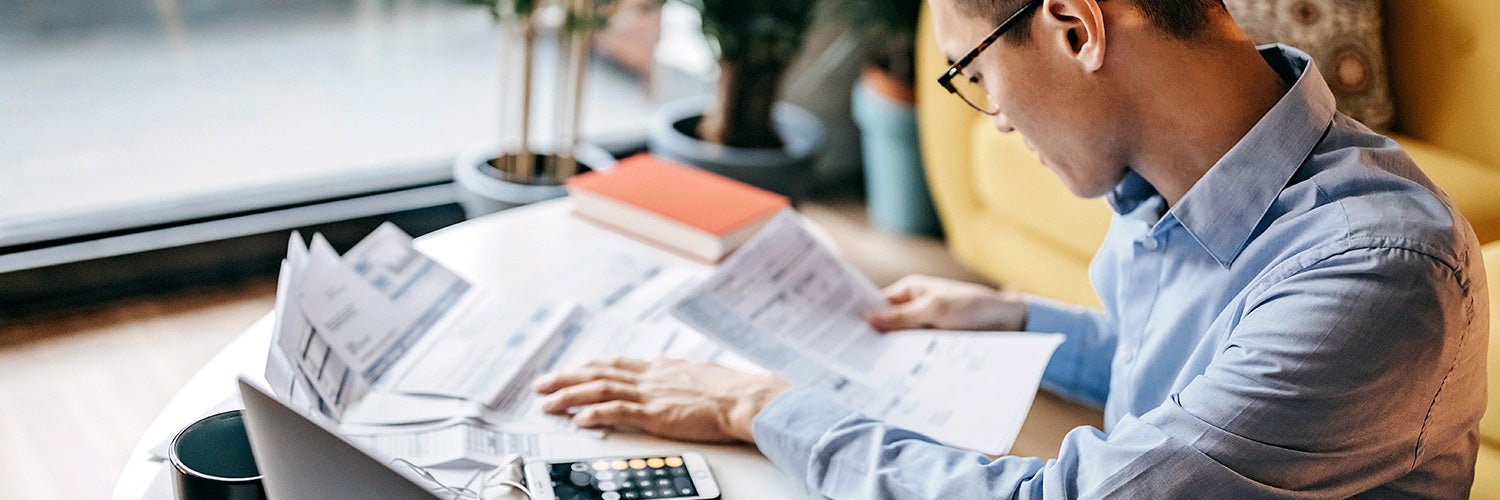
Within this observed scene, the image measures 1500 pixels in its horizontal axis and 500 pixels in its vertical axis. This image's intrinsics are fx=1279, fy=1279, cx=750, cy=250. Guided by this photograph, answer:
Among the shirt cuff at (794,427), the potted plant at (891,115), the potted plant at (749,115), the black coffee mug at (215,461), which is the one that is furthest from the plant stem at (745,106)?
the black coffee mug at (215,461)

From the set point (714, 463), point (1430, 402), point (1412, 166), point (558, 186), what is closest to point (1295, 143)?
point (1412, 166)

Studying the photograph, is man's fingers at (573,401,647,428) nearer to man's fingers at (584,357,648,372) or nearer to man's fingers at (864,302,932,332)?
man's fingers at (584,357,648,372)

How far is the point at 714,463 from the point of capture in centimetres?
98

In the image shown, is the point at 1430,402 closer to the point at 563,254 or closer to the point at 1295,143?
the point at 1295,143

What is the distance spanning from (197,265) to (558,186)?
0.66 meters

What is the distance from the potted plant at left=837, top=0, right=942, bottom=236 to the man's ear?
1696 millimetres

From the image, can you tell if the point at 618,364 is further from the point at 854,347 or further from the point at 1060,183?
the point at 1060,183

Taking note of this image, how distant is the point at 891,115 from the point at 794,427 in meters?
1.76

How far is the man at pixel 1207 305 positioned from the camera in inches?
30.4

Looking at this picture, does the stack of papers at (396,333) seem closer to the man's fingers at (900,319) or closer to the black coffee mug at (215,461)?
the black coffee mug at (215,461)

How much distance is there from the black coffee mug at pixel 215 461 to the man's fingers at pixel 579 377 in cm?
28

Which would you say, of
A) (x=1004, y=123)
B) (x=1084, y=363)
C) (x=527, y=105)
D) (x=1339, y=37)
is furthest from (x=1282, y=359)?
(x=527, y=105)

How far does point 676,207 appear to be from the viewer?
149 centimetres

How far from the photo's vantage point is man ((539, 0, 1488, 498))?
30.4 inches
